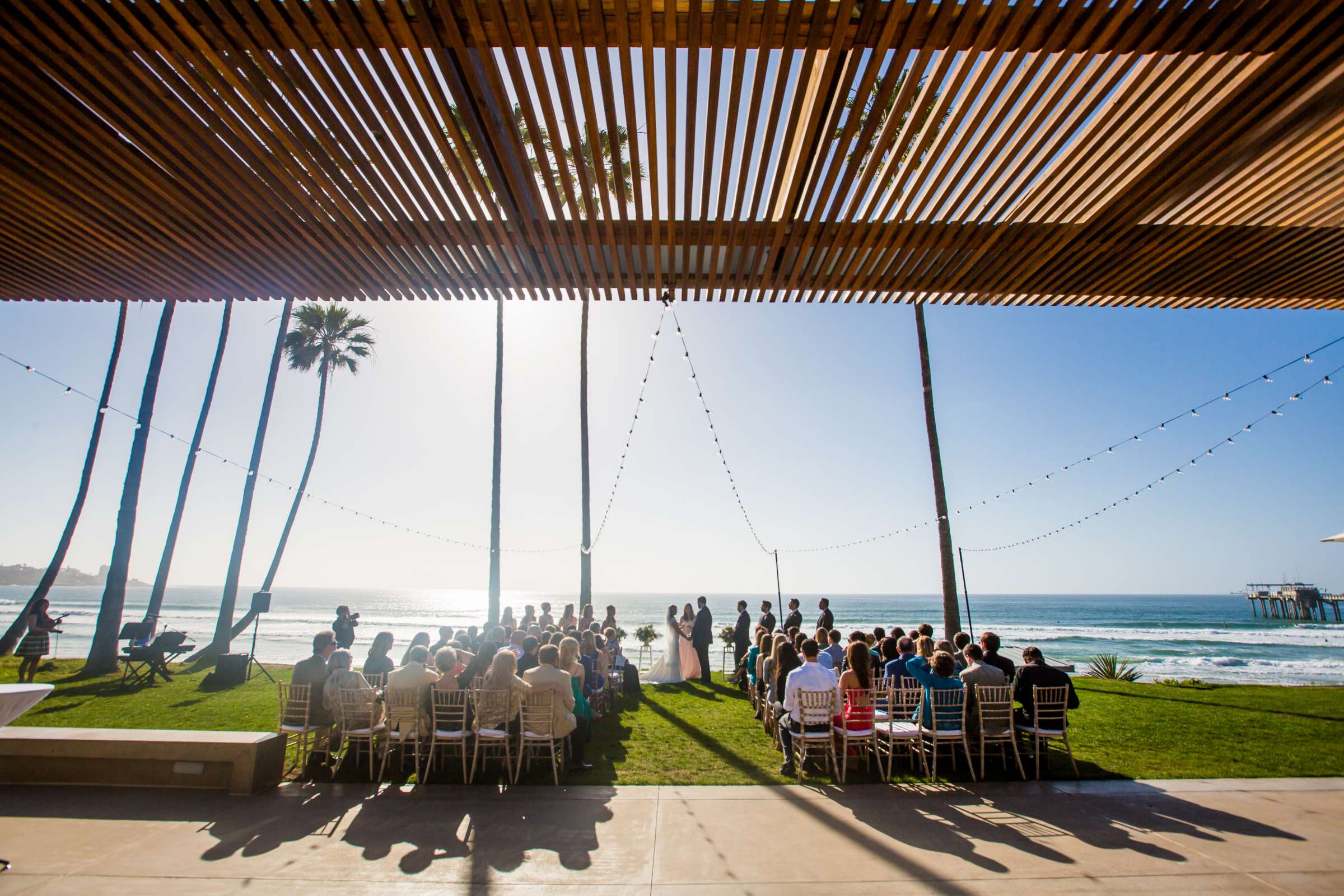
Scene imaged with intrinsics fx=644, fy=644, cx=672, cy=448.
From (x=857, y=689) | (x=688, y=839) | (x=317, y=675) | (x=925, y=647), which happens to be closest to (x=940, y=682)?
(x=857, y=689)

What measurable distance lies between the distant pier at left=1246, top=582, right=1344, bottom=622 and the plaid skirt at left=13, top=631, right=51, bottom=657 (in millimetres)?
79279

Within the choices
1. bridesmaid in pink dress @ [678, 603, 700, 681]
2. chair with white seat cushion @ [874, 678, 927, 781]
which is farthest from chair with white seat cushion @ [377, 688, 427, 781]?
bridesmaid in pink dress @ [678, 603, 700, 681]

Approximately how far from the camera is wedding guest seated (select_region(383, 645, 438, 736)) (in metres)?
5.74

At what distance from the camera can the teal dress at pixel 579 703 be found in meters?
6.23

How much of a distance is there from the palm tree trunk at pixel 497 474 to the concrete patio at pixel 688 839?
1012 centimetres

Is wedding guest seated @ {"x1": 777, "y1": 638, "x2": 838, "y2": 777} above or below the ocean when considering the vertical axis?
above

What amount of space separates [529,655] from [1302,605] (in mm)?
75928

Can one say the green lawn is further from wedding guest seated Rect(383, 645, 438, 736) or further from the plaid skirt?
wedding guest seated Rect(383, 645, 438, 736)

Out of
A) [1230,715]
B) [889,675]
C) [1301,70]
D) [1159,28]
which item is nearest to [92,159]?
[1159,28]

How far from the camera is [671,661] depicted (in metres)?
12.2

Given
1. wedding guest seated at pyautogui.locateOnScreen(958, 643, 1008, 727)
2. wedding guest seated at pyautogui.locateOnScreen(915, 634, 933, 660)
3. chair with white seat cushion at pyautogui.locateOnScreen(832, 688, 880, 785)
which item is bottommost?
chair with white seat cushion at pyautogui.locateOnScreen(832, 688, 880, 785)

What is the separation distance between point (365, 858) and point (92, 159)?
407cm

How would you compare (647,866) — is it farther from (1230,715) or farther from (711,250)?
(1230,715)

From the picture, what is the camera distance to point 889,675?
6320mm
